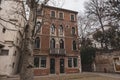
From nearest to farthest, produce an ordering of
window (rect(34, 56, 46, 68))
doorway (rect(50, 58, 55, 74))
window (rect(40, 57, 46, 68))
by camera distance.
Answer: window (rect(34, 56, 46, 68)) < window (rect(40, 57, 46, 68)) < doorway (rect(50, 58, 55, 74))

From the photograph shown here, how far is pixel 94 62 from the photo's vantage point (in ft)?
88.5

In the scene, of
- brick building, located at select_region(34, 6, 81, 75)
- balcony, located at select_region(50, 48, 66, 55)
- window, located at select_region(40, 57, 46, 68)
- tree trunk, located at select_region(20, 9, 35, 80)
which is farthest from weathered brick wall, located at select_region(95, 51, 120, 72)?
tree trunk, located at select_region(20, 9, 35, 80)

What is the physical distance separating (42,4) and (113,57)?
→ 18016 mm

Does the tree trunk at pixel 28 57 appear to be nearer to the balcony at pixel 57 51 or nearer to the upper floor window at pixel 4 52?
the upper floor window at pixel 4 52

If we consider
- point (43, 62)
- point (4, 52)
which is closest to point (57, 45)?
point (43, 62)

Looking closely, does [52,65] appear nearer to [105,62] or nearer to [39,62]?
[39,62]

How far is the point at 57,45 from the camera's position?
80.1 ft

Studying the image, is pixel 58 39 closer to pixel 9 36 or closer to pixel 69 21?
pixel 69 21

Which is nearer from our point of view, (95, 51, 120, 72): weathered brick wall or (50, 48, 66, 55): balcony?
(95, 51, 120, 72): weathered brick wall

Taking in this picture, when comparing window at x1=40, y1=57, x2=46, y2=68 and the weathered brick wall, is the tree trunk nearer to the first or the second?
window at x1=40, y1=57, x2=46, y2=68

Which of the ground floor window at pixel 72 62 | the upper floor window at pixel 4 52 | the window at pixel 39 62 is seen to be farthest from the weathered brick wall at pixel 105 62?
the upper floor window at pixel 4 52

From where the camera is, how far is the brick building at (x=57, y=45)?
2286 centimetres

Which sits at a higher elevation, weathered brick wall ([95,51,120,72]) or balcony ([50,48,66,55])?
balcony ([50,48,66,55])

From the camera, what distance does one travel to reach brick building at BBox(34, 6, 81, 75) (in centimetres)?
2286
